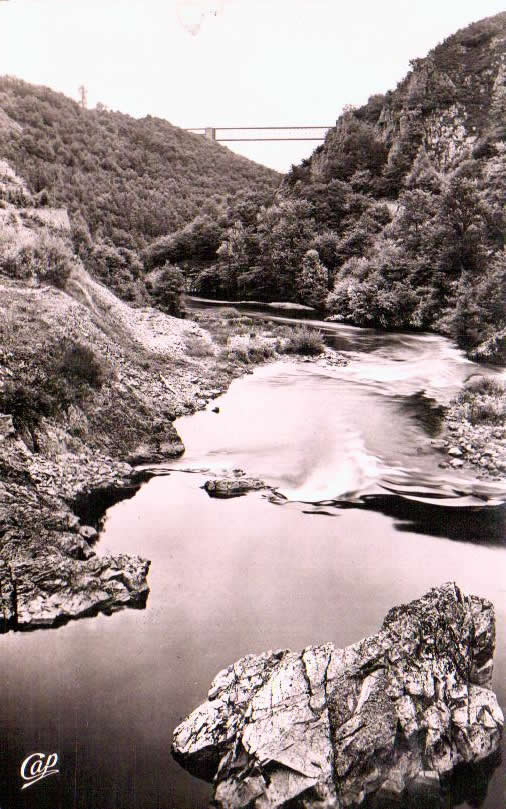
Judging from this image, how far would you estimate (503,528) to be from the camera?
11.1 feet

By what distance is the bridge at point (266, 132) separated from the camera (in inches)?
150

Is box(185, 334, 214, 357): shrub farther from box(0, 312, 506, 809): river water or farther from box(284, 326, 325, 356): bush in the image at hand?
box(0, 312, 506, 809): river water

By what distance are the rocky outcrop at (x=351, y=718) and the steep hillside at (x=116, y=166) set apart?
323 centimetres

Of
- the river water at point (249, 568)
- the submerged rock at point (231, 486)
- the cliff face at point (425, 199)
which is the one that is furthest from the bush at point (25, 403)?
the cliff face at point (425, 199)

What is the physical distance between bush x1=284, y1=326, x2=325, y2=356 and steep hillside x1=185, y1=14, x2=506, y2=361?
0.97 feet

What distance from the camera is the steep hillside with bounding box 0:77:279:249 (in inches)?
160

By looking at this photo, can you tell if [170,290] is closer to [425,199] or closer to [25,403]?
[25,403]

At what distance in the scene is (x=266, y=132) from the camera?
3855 millimetres

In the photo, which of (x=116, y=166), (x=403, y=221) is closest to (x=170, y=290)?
(x=116, y=166)

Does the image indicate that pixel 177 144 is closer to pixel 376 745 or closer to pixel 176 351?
pixel 176 351

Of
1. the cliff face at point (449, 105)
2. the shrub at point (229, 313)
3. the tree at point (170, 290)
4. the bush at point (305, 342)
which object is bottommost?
the bush at point (305, 342)

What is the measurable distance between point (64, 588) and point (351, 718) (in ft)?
5.23

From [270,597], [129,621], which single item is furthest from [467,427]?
[129,621]

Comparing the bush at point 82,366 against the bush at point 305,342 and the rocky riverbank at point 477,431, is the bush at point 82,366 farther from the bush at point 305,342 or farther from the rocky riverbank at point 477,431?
the rocky riverbank at point 477,431
